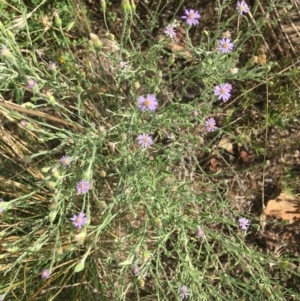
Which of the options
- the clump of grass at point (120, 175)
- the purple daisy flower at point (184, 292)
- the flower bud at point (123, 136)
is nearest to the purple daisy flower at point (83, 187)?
the clump of grass at point (120, 175)

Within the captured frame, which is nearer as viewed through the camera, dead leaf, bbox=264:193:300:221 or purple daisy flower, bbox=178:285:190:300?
purple daisy flower, bbox=178:285:190:300

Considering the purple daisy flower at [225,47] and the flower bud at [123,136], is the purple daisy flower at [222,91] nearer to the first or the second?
the purple daisy flower at [225,47]

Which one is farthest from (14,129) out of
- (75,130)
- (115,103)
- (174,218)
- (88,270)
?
(174,218)

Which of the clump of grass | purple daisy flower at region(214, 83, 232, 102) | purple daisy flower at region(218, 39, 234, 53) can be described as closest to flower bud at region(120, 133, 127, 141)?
the clump of grass

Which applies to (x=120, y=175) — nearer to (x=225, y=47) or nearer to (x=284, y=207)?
(x=225, y=47)

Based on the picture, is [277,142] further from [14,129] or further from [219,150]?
[14,129]

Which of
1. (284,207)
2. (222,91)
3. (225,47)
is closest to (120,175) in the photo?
(222,91)

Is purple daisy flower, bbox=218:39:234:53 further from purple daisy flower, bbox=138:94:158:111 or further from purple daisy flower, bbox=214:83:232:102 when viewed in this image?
purple daisy flower, bbox=138:94:158:111
